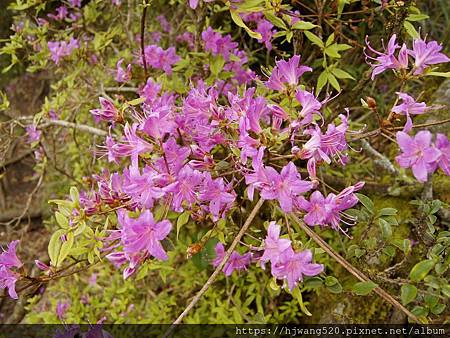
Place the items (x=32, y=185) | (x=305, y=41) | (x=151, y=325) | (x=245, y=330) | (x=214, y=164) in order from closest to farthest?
(x=214, y=164) → (x=305, y=41) → (x=245, y=330) → (x=151, y=325) → (x=32, y=185)

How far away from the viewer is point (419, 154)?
0.90 metres

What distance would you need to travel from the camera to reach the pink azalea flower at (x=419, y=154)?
0.87m

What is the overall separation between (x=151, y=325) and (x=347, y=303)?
3.53 feet

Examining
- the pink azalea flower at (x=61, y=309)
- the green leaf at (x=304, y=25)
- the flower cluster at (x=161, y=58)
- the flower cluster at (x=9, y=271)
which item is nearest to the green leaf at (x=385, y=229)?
the green leaf at (x=304, y=25)

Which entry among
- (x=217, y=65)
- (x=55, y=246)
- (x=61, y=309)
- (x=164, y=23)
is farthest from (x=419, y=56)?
(x=61, y=309)

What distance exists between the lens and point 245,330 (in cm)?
219

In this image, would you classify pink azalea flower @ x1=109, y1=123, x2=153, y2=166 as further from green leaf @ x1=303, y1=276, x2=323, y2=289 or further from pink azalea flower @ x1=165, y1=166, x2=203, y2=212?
green leaf @ x1=303, y1=276, x2=323, y2=289

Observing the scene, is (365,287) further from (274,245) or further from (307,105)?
(307,105)

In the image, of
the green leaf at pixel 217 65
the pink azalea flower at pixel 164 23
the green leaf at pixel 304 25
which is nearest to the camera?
the green leaf at pixel 304 25

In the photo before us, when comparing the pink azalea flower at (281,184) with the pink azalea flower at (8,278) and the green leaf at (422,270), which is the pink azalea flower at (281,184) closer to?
the green leaf at (422,270)

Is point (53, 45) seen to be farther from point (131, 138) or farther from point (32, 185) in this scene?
point (32, 185)

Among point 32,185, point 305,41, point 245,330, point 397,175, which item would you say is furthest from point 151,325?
point 32,185

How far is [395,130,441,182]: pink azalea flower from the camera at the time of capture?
34.3 inches

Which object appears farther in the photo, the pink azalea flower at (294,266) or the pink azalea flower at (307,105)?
the pink azalea flower at (307,105)
